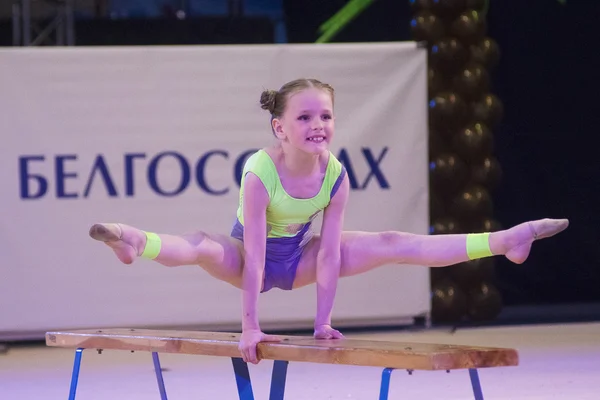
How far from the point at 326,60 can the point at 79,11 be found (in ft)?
7.91

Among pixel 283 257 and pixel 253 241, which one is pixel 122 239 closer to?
pixel 253 241

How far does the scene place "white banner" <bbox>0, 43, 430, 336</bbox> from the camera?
6.10 meters

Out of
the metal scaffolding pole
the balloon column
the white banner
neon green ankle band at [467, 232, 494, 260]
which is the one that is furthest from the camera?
the metal scaffolding pole

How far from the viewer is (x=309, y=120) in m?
3.52

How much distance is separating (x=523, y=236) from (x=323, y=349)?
763mm

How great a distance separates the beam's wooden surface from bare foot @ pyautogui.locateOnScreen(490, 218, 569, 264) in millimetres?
409

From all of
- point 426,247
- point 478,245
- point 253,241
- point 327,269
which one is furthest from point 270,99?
point 478,245

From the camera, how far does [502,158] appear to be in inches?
304

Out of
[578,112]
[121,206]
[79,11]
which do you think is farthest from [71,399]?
[578,112]

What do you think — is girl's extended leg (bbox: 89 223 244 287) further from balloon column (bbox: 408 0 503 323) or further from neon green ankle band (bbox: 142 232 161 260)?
balloon column (bbox: 408 0 503 323)

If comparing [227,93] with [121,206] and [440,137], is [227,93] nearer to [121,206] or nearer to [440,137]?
[121,206]

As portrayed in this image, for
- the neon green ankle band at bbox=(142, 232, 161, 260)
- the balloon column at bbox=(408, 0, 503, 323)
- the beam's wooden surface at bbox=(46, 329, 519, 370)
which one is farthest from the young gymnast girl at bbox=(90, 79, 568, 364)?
the balloon column at bbox=(408, 0, 503, 323)

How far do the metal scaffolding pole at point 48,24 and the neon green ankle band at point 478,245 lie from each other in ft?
15.6

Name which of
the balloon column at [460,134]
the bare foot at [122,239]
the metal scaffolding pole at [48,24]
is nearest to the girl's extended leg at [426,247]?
the bare foot at [122,239]
